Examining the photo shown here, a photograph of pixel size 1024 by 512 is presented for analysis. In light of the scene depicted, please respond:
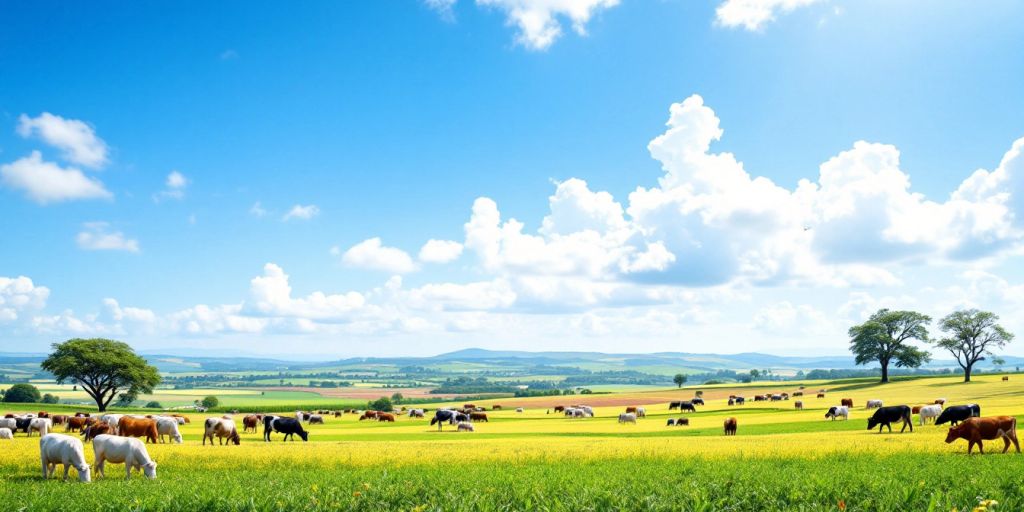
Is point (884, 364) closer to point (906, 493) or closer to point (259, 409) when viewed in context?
point (259, 409)

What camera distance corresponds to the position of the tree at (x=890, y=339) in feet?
411

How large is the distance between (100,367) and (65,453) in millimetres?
84980

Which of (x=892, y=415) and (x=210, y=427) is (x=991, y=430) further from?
(x=210, y=427)

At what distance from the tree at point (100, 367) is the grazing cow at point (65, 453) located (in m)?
82.4

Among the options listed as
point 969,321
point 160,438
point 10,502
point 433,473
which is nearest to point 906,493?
point 433,473

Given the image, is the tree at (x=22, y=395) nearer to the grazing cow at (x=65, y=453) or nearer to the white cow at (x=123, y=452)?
the grazing cow at (x=65, y=453)

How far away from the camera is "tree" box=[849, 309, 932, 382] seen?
411 ft

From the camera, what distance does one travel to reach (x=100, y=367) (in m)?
94.8

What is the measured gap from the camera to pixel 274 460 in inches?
1172

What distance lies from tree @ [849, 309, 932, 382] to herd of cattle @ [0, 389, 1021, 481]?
4819 centimetres

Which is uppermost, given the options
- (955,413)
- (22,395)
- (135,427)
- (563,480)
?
(563,480)

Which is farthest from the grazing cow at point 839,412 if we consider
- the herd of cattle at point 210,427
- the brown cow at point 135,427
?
the brown cow at point 135,427

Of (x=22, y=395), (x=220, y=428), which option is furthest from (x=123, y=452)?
(x=22, y=395)

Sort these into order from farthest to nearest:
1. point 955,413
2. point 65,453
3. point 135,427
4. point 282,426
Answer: point 282,426, point 955,413, point 135,427, point 65,453
